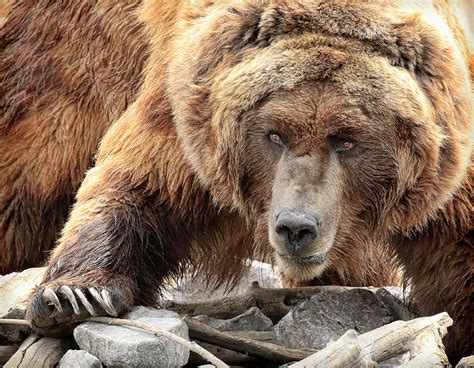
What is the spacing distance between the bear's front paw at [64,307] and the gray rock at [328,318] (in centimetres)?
94

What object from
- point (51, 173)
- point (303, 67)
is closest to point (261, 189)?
point (303, 67)

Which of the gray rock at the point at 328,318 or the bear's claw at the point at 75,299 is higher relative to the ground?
the bear's claw at the point at 75,299

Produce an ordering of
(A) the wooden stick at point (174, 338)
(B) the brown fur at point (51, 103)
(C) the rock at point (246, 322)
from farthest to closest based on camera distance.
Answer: (B) the brown fur at point (51, 103) → (C) the rock at point (246, 322) → (A) the wooden stick at point (174, 338)

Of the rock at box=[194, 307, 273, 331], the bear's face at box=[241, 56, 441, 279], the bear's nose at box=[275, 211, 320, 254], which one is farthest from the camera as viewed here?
the rock at box=[194, 307, 273, 331]

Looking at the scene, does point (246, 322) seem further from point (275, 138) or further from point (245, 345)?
point (275, 138)

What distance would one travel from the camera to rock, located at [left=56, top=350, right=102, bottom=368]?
4961 mm

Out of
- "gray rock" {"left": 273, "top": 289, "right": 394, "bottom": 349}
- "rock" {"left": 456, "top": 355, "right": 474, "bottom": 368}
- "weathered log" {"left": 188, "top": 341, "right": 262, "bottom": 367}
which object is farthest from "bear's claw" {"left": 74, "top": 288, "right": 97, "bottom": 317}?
"rock" {"left": 456, "top": 355, "right": 474, "bottom": 368}

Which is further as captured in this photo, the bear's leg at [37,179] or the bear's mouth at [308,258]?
the bear's leg at [37,179]

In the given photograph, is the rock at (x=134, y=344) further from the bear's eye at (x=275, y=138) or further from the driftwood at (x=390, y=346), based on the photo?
the bear's eye at (x=275, y=138)

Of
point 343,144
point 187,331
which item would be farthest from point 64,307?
point 343,144

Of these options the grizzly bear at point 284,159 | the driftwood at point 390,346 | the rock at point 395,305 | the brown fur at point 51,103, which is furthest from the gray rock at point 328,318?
the brown fur at point 51,103

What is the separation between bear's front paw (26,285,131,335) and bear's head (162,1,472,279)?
0.86m

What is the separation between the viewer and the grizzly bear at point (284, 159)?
5383 mm

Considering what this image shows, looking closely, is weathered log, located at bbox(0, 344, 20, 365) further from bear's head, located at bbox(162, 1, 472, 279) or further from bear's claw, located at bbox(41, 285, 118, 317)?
bear's head, located at bbox(162, 1, 472, 279)
